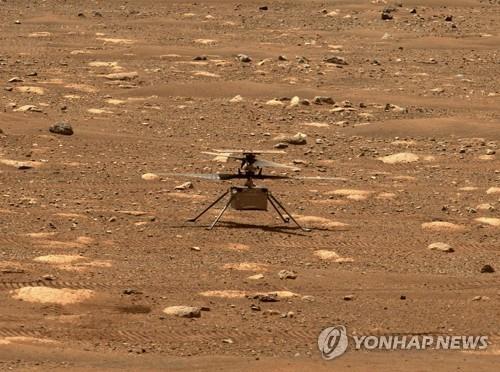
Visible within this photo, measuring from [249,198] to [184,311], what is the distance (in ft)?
8.32

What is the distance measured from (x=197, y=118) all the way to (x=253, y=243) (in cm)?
682

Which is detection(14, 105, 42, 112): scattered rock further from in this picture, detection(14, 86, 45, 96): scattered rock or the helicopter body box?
the helicopter body box

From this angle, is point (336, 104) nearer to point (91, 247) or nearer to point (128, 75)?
point (128, 75)

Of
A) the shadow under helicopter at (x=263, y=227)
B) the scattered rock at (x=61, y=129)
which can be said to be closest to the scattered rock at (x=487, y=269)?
the shadow under helicopter at (x=263, y=227)

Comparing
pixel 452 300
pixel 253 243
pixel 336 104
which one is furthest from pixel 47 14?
pixel 452 300

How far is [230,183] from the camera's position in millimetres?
15047

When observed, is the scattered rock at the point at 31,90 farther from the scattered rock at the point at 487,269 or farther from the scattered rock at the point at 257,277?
the scattered rock at the point at 487,269

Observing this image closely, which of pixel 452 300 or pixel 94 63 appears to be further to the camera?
pixel 94 63

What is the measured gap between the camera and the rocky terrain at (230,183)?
31.8ft

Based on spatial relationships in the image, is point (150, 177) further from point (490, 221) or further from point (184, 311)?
point (184, 311)

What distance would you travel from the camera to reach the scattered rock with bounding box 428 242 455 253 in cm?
1233

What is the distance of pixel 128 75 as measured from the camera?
862 inches
